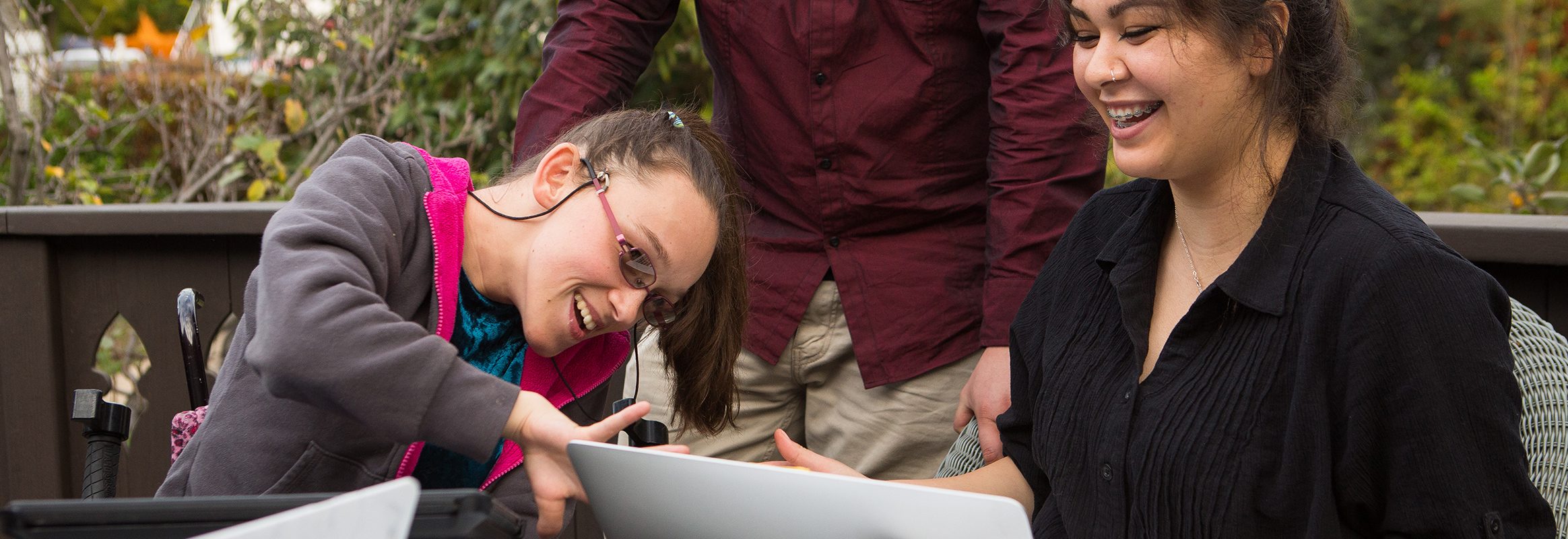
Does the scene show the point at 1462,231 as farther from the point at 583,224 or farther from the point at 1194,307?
the point at 583,224

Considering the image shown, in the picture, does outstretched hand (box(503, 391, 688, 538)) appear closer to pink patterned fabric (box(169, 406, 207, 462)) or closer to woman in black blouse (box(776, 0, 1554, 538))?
woman in black blouse (box(776, 0, 1554, 538))

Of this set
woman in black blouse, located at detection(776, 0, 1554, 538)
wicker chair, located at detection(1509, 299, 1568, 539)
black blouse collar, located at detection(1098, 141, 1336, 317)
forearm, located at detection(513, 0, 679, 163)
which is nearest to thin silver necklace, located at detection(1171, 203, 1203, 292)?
woman in black blouse, located at detection(776, 0, 1554, 538)

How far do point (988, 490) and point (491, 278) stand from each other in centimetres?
71

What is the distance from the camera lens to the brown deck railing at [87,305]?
2.74 metres

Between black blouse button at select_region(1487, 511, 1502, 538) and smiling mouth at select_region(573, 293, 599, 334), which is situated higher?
smiling mouth at select_region(573, 293, 599, 334)

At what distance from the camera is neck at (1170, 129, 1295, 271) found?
155cm

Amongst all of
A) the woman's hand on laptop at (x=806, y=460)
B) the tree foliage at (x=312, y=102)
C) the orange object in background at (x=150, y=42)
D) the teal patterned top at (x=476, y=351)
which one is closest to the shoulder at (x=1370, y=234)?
the woman's hand on laptop at (x=806, y=460)

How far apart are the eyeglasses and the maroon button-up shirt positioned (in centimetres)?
48

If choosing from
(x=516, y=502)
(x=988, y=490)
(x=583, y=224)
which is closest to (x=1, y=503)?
(x=516, y=502)

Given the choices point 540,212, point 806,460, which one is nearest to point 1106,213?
point 806,460

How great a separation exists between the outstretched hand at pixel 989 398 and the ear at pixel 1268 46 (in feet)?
1.76

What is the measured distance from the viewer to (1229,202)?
1581mm

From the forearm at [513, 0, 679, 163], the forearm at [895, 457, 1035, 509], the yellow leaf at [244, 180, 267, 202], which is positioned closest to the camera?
the forearm at [895, 457, 1035, 509]

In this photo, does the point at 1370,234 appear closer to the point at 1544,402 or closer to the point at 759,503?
the point at 1544,402
